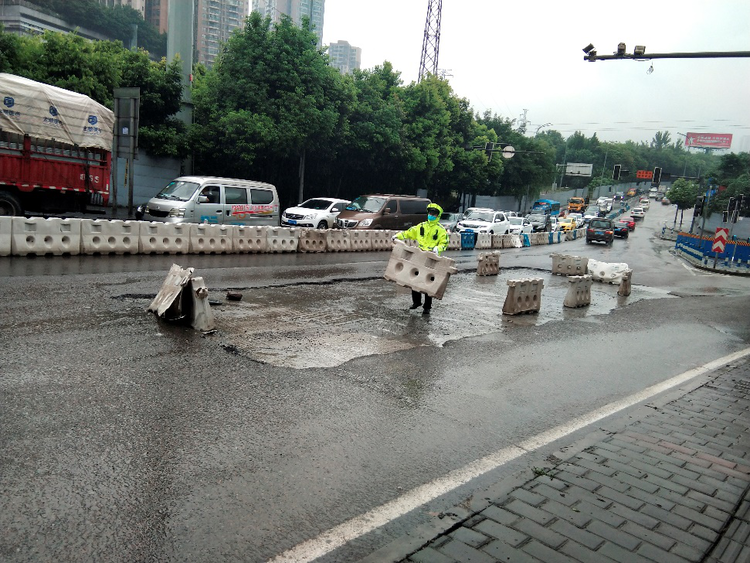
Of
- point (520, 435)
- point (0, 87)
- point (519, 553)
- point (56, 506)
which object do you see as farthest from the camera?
point (0, 87)

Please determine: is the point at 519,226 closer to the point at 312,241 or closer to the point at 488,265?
the point at 312,241

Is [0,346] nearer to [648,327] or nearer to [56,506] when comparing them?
[56,506]

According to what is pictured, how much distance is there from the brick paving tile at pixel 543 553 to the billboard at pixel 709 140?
18046cm

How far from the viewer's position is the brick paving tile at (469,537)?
3412 millimetres

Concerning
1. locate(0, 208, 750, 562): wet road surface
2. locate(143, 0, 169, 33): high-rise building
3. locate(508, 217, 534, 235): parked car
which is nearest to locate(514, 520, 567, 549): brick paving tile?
locate(0, 208, 750, 562): wet road surface

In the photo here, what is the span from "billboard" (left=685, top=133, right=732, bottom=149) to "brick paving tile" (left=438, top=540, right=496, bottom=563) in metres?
181

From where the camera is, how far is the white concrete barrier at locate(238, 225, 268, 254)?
1755cm

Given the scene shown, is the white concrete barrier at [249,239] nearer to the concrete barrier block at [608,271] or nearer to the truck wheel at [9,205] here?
the truck wheel at [9,205]

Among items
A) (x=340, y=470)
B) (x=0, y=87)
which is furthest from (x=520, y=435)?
(x=0, y=87)

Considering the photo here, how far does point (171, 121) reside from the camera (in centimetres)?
2814

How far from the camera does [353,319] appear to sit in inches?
382

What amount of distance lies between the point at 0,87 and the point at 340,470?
16.2 meters

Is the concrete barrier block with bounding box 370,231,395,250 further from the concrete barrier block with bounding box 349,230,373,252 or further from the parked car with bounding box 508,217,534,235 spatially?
the parked car with bounding box 508,217,534,235

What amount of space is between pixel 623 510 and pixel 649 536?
0.32m
